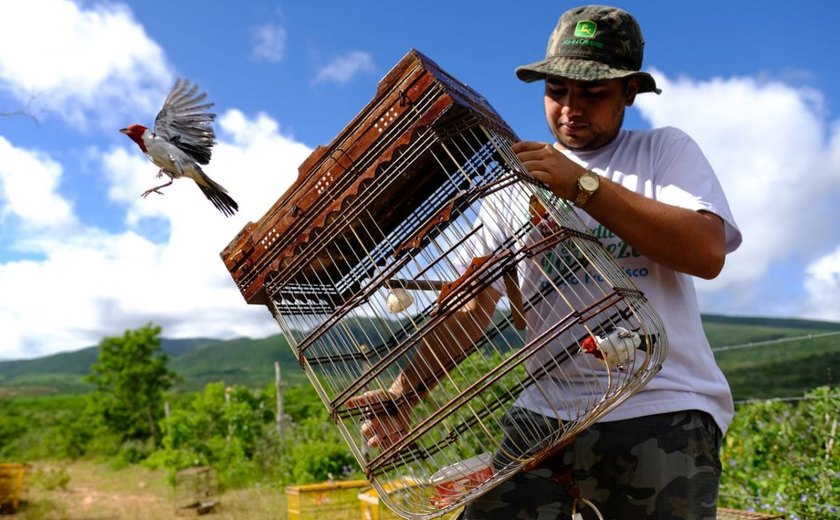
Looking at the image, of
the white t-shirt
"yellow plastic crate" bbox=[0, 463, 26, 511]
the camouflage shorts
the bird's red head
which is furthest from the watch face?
"yellow plastic crate" bbox=[0, 463, 26, 511]

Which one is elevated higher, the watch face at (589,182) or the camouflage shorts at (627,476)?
the watch face at (589,182)

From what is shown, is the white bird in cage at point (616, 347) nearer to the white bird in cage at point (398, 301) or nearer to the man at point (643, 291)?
the man at point (643, 291)

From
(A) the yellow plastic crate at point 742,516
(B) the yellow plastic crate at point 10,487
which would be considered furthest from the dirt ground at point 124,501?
(A) the yellow plastic crate at point 742,516

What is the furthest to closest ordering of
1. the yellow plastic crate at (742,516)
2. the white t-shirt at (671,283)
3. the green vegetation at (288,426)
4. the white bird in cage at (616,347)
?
the green vegetation at (288,426) < the yellow plastic crate at (742,516) < the white t-shirt at (671,283) < the white bird in cage at (616,347)

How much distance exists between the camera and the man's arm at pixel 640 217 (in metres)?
1.62

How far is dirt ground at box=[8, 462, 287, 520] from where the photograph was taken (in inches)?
403

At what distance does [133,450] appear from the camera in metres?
23.7

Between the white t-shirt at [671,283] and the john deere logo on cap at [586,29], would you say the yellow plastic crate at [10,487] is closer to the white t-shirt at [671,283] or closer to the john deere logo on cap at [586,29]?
the white t-shirt at [671,283]

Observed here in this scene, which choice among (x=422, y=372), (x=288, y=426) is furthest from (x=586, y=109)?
(x=288, y=426)

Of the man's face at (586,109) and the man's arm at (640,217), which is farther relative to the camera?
the man's face at (586,109)

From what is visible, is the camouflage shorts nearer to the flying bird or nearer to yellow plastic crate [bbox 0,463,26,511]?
the flying bird

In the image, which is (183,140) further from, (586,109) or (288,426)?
(288,426)

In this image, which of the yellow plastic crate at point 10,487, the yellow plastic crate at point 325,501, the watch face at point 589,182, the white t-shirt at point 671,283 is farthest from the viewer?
the yellow plastic crate at point 10,487

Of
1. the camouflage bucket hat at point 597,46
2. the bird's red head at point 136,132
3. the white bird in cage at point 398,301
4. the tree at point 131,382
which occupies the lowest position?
the white bird in cage at point 398,301
